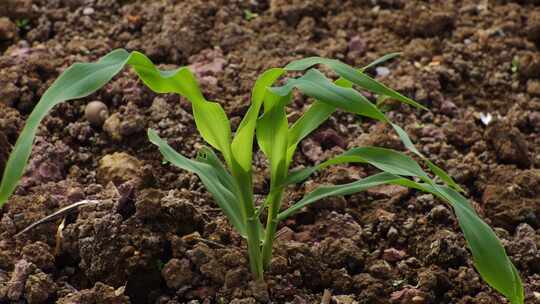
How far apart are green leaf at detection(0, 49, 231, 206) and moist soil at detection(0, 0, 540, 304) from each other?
10.8 inches

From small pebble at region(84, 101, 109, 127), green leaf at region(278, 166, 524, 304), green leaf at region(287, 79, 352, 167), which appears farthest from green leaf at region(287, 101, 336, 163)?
small pebble at region(84, 101, 109, 127)

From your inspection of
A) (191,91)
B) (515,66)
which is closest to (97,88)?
(191,91)

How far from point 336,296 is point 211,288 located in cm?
24

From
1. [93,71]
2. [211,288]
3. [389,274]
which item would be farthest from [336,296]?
[93,71]

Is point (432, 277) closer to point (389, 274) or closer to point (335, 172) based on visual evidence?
point (389, 274)

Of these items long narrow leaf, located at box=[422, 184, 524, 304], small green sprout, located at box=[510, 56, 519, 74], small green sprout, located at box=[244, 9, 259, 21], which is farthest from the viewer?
small green sprout, located at box=[244, 9, 259, 21]

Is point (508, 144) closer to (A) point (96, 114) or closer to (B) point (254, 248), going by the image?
(B) point (254, 248)

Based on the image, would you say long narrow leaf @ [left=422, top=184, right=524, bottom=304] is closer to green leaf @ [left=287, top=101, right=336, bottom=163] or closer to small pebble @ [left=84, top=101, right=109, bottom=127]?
green leaf @ [left=287, top=101, right=336, bottom=163]

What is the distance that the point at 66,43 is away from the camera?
2285mm

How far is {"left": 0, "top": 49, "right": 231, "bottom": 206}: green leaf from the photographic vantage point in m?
1.21

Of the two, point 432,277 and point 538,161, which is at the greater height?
point 538,161

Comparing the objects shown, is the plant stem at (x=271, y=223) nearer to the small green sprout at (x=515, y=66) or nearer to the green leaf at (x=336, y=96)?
the green leaf at (x=336, y=96)

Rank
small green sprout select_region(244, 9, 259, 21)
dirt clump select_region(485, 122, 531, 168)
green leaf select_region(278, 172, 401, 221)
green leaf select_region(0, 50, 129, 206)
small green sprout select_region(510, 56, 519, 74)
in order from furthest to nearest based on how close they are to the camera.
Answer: small green sprout select_region(244, 9, 259, 21) → small green sprout select_region(510, 56, 519, 74) → dirt clump select_region(485, 122, 531, 168) → green leaf select_region(278, 172, 401, 221) → green leaf select_region(0, 50, 129, 206)

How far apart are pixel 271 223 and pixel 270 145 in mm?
150
